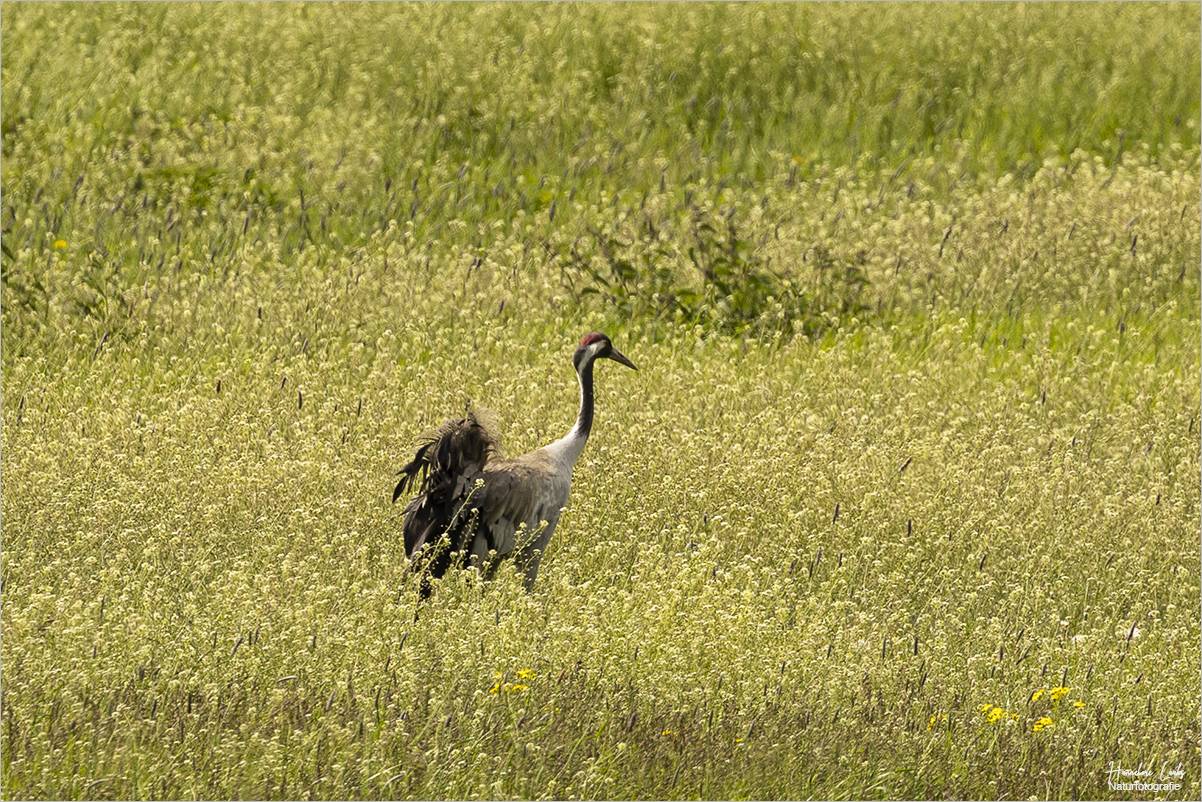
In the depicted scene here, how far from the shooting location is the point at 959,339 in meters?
9.92

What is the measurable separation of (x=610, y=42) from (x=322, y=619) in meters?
10.8

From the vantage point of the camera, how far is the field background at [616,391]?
16.0ft

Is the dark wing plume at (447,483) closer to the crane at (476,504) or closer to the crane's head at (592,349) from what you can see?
the crane at (476,504)

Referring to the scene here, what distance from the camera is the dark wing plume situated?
610cm

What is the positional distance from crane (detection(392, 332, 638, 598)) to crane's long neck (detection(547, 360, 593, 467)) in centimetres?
22

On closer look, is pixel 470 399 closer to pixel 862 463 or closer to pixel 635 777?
pixel 862 463

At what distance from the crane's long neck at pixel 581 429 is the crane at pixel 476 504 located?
220 mm

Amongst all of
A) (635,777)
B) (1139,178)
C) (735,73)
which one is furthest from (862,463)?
(735,73)

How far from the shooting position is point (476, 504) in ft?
20.4

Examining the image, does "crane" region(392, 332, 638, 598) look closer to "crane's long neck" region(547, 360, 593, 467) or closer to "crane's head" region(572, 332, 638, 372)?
"crane's long neck" region(547, 360, 593, 467)

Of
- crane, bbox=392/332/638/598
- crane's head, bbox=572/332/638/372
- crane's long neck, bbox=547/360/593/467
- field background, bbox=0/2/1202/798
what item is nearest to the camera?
field background, bbox=0/2/1202/798

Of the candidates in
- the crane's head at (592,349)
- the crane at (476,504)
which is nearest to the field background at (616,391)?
the crane at (476,504)

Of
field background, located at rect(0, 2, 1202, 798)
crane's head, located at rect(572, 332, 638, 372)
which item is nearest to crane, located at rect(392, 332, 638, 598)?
field background, located at rect(0, 2, 1202, 798)

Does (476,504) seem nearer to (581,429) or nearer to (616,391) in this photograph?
(581,429)
